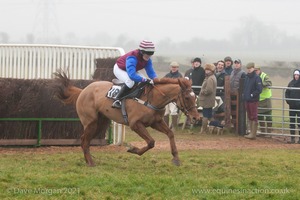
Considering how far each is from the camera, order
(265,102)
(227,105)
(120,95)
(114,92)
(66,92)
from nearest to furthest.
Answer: (120,95) → (114,92) → (66,92) → (265,102) → (227,105)

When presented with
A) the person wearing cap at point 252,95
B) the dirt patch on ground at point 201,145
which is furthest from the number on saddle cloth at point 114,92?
the person wearing cap at point 252,95

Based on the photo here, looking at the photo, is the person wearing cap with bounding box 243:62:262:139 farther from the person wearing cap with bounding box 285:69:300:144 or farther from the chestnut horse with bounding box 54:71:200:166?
the chestnut horse with bounding box 54:71:200:166

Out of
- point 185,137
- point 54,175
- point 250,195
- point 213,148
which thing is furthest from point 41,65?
point 250,195

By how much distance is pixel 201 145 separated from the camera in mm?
15164

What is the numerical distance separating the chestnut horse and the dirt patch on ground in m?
1.84

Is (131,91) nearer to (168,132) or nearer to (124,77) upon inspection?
(124,77)

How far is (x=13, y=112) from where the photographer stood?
1334cm

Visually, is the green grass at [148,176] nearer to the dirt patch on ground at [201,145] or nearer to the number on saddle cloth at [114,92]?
the dirt patch on ground at [201,145]

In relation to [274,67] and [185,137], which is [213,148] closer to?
[185,137]

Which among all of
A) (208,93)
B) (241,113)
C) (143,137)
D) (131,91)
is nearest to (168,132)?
(143,137)

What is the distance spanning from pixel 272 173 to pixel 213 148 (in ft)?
13.8

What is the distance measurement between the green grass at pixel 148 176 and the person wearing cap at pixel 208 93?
184 inches

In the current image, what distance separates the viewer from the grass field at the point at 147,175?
862cm

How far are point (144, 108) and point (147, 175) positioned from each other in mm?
1402
